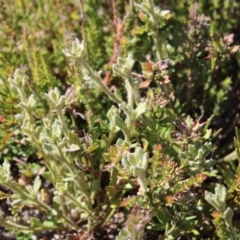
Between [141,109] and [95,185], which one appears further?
[95,185]

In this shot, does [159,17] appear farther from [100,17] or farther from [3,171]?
[3,171]

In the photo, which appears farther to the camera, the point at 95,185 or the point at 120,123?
the point at 95,185

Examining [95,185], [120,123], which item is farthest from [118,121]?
[95,185]

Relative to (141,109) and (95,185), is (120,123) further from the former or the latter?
(95,185)

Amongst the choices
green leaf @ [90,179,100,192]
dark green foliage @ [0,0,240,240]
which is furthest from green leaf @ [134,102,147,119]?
green leaf @ [90,179,100,192]

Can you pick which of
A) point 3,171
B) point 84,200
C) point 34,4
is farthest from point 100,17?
point 3,171

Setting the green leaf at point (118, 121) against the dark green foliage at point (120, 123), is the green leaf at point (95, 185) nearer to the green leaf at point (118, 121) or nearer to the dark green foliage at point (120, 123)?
the dark green foliage at point (120, 123)

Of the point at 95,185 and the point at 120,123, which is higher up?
the point at 120,123

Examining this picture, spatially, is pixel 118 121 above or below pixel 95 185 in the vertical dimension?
above

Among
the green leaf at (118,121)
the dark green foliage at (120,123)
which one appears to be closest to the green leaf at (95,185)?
the dark green foliage at (120,123)

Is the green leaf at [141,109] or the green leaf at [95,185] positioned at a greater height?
the green leaf at [141,109]

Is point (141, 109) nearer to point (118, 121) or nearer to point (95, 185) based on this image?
point (118, 121)

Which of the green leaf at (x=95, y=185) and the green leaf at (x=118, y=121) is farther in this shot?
the green leaf at (x=95, y=185)
